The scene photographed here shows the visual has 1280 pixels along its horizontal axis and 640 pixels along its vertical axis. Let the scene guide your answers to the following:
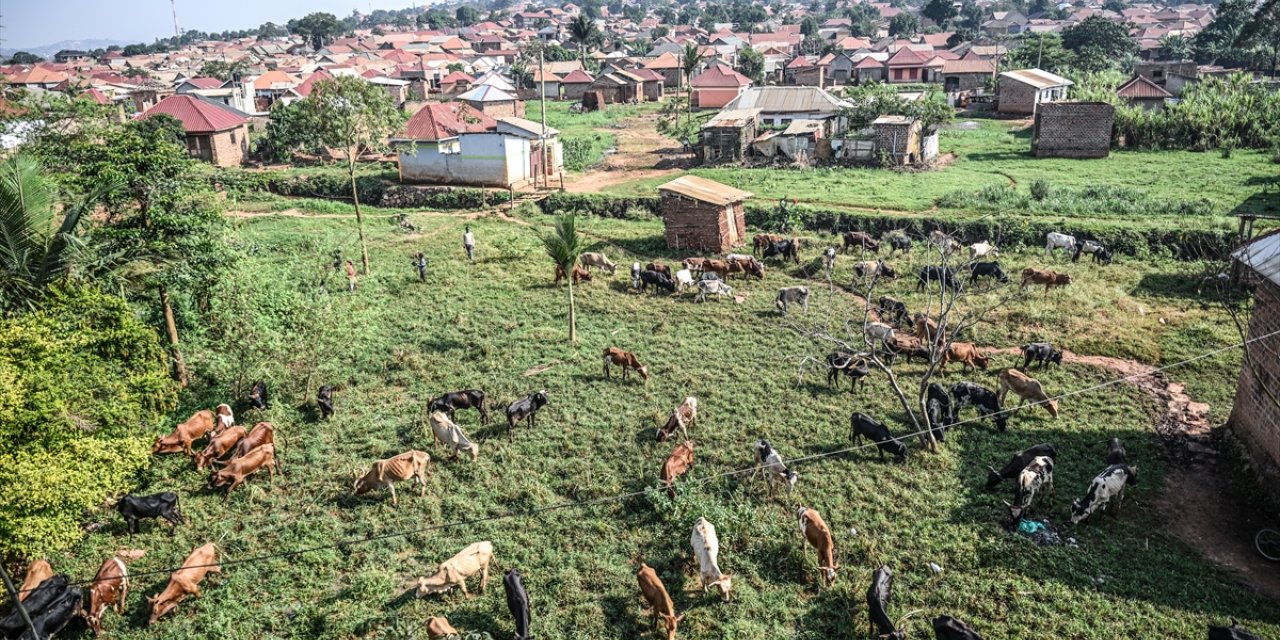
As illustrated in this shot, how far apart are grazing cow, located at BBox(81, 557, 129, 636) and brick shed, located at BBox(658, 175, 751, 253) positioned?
766 inches

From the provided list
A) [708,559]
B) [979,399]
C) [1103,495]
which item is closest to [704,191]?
[979,399]

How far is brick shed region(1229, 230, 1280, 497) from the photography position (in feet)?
44.7

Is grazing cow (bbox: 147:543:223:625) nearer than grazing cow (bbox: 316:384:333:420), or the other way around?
grazing cow (bbox: 147:543:223:625)

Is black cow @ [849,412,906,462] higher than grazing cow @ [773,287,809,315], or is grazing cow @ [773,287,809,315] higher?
grazing cow @ [773,287,809,315]

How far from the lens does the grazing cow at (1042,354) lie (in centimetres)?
1825

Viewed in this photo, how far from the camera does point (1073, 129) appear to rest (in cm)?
4078

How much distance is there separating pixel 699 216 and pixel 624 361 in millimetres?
10507

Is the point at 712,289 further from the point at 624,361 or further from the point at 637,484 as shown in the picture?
the point at 637,484

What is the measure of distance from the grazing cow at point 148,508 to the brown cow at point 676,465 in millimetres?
8042

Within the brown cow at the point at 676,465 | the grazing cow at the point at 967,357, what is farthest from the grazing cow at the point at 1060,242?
the brown cow at the point at 676,465

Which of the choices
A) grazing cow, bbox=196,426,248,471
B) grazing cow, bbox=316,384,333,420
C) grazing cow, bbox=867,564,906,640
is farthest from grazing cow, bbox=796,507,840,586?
grazing cow, bbox=196,426,248,471

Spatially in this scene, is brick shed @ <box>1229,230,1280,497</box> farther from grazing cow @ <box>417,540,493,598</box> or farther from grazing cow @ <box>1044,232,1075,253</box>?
grazing cow @ <box>417,540,493,598</box>

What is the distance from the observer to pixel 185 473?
15008 millimetres

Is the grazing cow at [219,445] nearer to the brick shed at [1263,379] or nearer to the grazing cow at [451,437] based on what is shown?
the grazing cow at [451,437]
